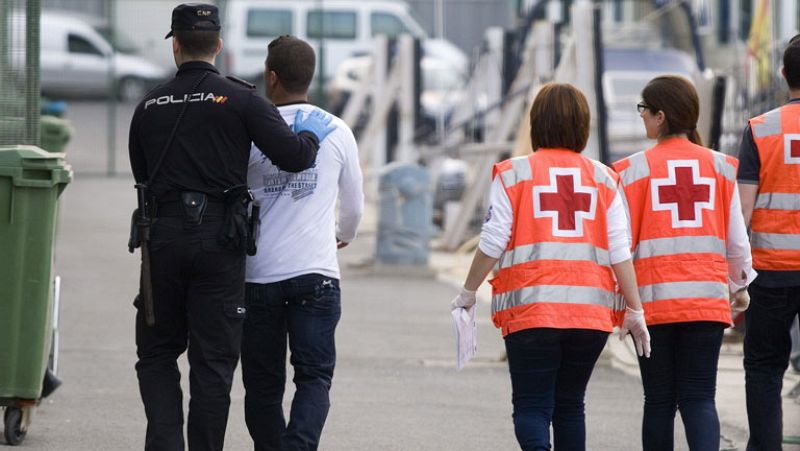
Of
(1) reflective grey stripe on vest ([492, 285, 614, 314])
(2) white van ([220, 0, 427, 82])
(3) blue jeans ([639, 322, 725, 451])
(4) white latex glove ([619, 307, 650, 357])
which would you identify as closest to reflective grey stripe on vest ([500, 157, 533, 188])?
(1) reflective grey stripe on vest ([492, 285, 614, 314])

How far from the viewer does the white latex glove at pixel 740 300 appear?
5.96 meters

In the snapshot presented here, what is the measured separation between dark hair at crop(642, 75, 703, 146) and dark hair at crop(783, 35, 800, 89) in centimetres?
51

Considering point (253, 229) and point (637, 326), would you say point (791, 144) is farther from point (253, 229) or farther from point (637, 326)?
point (253, 229)

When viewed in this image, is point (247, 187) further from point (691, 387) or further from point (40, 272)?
point (691, 387)

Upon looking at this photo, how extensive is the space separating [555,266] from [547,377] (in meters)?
0.40

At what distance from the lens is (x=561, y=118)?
5445mm

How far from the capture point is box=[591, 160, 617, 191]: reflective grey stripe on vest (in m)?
5.43

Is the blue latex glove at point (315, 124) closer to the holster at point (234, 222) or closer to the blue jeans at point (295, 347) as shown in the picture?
the holster at point (234, 222)

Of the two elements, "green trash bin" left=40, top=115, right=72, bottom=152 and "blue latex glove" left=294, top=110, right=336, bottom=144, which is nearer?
"blue latex glove" left=294, top=110, right=336, bottom=144

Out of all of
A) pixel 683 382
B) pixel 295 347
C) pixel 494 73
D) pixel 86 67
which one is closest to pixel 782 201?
pixel 683 382

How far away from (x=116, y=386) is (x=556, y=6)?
85.2 feet

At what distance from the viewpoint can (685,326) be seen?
5703mm

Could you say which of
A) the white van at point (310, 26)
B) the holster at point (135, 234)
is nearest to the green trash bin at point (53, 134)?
the holster at point (135, 234)

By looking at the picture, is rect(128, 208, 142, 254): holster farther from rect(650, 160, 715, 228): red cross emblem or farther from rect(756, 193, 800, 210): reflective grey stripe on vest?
rect(756, 193, 800, 210): reflective grey stripe on vest
